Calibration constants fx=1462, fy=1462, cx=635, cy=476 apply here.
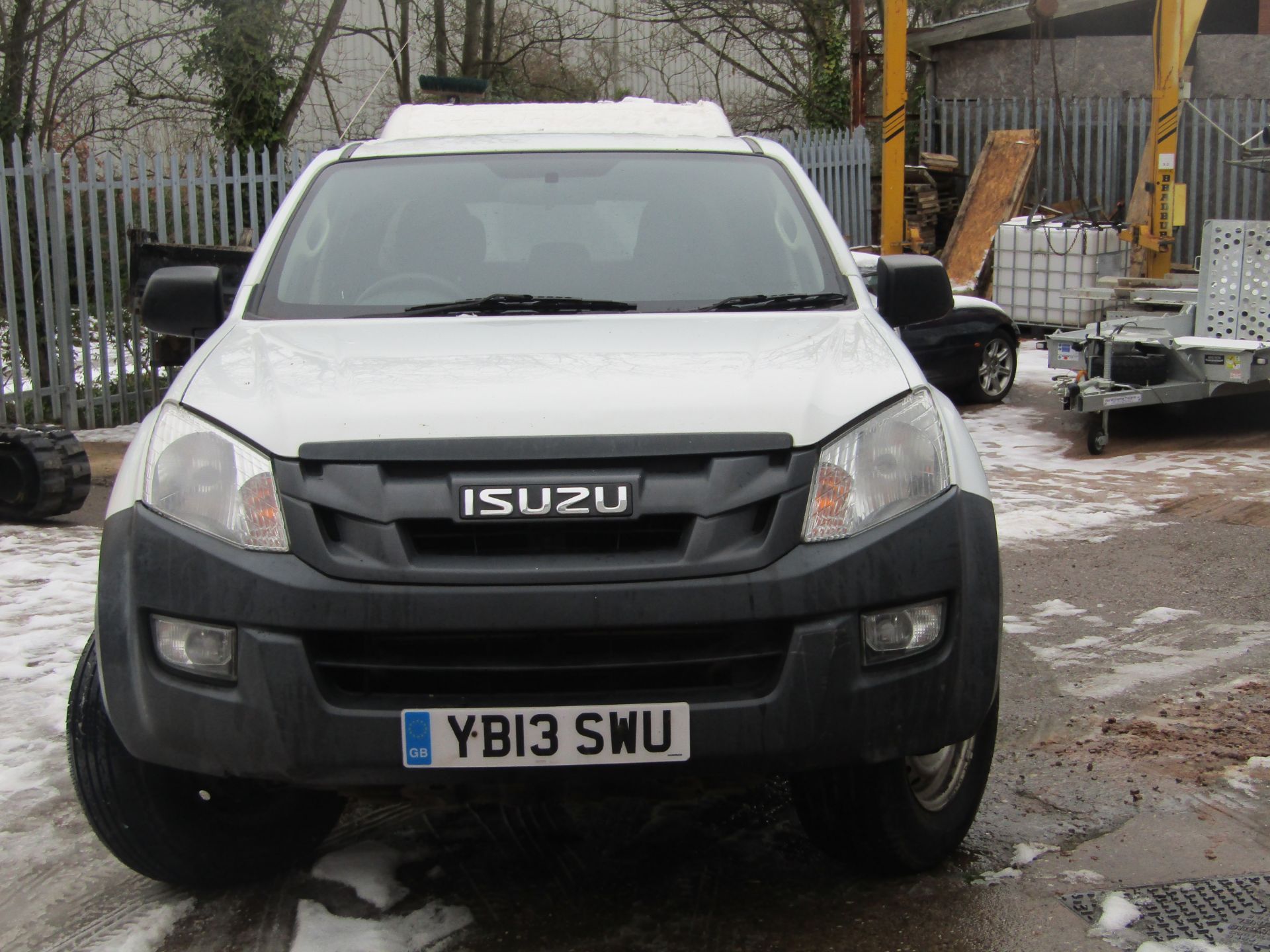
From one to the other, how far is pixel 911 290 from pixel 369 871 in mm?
2219

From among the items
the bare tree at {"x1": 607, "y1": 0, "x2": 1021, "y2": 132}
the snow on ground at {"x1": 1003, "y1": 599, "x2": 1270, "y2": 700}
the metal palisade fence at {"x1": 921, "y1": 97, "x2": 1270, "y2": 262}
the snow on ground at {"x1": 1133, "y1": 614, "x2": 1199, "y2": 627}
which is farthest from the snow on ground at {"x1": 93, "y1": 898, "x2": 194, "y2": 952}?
the bare tree at {"x1": 607, "y1": 0, "x2": 1021, "y2": 132}

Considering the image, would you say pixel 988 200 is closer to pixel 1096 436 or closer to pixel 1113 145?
pixel 1113 145

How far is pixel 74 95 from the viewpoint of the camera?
59.4 feet

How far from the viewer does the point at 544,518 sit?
2848 millimetres

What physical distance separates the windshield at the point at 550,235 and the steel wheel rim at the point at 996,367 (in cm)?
848

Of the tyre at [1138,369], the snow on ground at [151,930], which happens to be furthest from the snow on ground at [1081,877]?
the tyre at [1138,369]

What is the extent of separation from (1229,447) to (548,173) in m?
7.73

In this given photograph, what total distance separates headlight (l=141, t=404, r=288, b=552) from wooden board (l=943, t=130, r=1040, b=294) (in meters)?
15.2

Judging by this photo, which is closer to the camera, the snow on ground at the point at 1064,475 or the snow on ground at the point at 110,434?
the snow on ground at the point at 1064,475

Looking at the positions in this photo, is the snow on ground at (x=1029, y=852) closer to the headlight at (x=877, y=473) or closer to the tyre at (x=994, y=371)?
the headlight at (x=877, y=473)

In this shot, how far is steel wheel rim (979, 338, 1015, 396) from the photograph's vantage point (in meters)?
12.7

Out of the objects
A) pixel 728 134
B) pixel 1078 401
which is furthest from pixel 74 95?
pixel 728 134

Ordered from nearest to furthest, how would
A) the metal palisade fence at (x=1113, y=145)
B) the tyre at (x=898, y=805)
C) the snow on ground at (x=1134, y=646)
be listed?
the tyre at (x=898, y=805) → the snow on ground at (x=1134, y=646) → the metal palisade fence at (x=1113, y=145)

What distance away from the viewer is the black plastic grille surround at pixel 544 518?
2840mm
